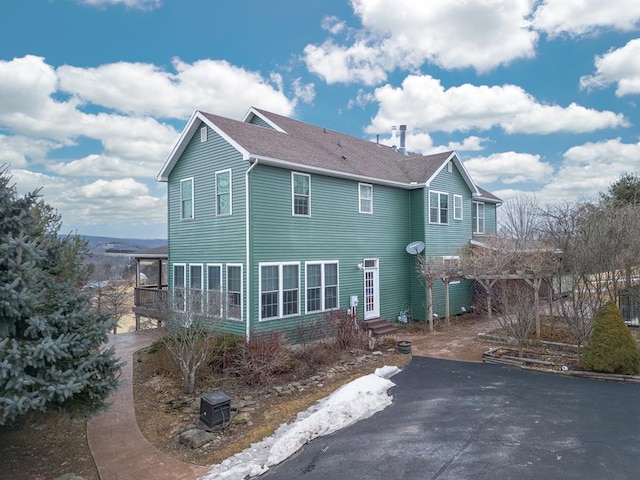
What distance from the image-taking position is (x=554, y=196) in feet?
66.8

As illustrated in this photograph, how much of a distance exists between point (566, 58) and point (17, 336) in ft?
67.7

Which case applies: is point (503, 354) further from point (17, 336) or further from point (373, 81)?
point (373, 81)

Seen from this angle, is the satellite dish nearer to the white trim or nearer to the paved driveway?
the paved driveway

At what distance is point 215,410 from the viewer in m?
7.12

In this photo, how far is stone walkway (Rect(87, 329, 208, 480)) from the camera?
5.64m

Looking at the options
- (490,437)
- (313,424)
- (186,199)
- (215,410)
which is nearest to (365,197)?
(186,199)

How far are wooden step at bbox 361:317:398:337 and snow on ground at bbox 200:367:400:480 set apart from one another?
4707 mm

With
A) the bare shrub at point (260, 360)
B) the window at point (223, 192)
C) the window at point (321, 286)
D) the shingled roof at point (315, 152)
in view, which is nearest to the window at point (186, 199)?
the shingled roof at point (315, 152)

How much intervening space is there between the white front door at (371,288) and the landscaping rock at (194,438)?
31.5 feet

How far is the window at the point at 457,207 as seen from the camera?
19.0m

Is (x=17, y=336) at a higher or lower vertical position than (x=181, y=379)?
higher

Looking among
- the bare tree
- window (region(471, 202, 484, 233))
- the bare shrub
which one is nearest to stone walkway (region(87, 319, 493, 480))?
the bare tree

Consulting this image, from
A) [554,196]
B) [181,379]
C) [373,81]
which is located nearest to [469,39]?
[373,81]

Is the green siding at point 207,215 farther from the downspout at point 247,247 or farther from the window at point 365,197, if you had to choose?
the window at point 365,197
